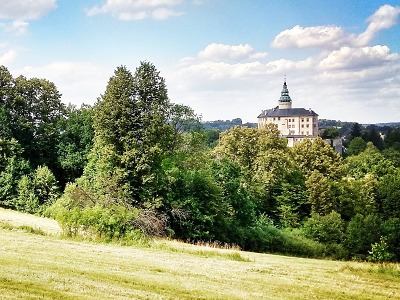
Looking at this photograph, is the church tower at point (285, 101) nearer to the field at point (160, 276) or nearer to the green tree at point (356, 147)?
the green tree at point (356, 147)

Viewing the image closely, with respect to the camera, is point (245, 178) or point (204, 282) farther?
point (245, 178)

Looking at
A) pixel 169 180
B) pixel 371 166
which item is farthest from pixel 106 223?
pixel 371 166

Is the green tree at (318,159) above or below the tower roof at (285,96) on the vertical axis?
below

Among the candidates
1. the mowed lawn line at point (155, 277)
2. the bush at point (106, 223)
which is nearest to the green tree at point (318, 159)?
the bush at point (106, 223)

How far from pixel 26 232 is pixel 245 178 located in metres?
35.3

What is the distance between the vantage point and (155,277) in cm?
1554

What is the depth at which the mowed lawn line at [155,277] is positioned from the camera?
1266 cm

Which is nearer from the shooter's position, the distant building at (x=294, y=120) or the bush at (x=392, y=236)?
the bush at (x=392, y=236)

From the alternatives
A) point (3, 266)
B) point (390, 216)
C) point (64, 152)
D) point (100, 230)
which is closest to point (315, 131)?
point (390, 216)

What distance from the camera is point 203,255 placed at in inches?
908

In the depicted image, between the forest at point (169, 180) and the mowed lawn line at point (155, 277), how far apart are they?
7535mm

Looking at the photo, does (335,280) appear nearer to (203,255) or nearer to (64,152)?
(203,255)

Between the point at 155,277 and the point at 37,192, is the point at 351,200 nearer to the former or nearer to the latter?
the point at 37,192

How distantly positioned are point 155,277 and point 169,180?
907 inches
